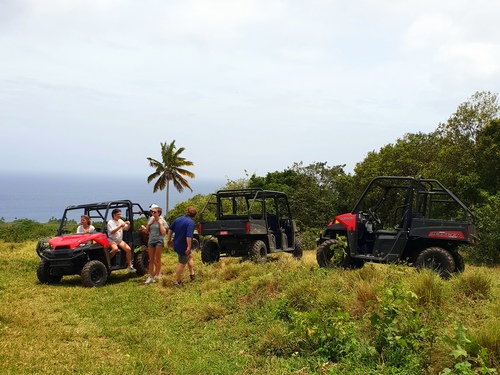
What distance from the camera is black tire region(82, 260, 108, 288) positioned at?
33.8 ft

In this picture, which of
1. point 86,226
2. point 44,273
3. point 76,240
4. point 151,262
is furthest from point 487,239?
point 44,273

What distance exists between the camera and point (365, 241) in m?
10.4

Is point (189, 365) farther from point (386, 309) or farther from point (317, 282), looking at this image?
point (317, 282)

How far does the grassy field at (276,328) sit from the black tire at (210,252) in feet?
14.9

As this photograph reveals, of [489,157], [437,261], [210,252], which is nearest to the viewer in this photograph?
[437,261]

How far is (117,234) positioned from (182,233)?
6.48ft

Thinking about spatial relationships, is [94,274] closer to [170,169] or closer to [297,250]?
[297,250]

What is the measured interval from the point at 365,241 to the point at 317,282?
3.56 metres

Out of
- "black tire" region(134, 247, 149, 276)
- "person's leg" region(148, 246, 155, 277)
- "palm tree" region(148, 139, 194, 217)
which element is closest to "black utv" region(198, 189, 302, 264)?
"black tire" region(134, 247, 149, 276)

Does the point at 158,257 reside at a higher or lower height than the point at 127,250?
lower

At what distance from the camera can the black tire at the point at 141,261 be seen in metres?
11.9

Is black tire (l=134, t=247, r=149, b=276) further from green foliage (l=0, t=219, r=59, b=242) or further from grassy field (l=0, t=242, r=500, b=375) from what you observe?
green foliage (l=0, t=219, r=59, b=242)

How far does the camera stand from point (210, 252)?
1352 centimetres

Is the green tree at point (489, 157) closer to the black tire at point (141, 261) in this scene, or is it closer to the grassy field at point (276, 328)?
the black tire at point (141, 261)
